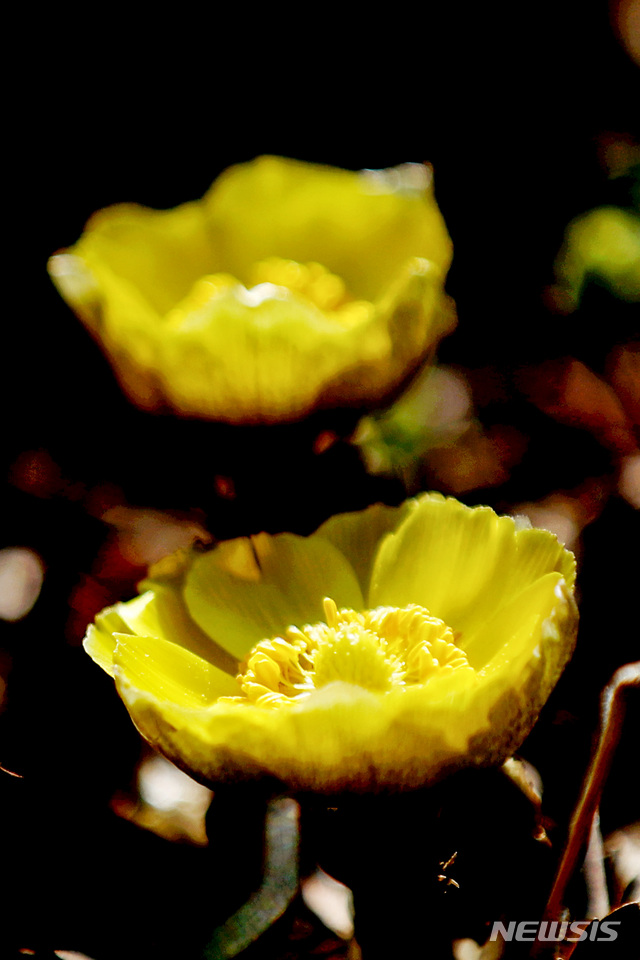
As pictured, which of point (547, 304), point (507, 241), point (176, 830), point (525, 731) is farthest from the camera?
point (507, 241)

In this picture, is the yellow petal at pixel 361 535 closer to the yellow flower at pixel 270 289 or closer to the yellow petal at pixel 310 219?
the yellow flower at pixel 270 289

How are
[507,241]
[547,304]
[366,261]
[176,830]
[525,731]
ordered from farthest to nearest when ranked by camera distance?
[507,241] < [547,304] < [366,261] < [176,830] < [525,731]

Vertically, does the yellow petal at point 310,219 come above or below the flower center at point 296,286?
above

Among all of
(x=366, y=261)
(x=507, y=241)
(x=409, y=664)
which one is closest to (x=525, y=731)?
(x=409, y=664)

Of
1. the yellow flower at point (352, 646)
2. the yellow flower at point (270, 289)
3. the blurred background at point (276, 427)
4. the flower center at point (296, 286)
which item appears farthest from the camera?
the flower center at point (296, 286)

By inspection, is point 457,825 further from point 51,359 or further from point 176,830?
point 51,359

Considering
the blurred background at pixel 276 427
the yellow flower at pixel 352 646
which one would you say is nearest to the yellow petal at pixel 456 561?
the yellow flower at pixel 352 646

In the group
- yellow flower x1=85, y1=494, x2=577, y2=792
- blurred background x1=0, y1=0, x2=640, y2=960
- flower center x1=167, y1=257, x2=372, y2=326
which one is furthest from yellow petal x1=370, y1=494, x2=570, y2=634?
flower center x1=167, y1=257, x2=372, y2=326
